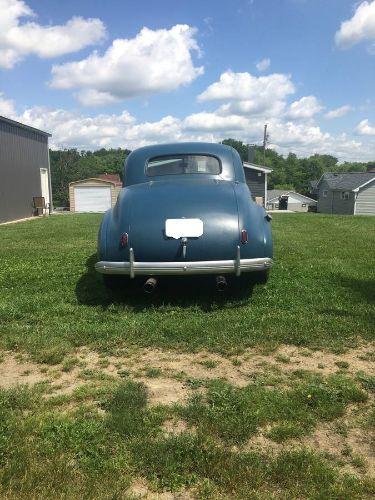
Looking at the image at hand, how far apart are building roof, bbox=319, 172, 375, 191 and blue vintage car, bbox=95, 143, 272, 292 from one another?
43089 millimetres

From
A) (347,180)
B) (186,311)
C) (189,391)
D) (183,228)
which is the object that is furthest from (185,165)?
(347,180)

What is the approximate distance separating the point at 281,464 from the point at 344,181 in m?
49.1

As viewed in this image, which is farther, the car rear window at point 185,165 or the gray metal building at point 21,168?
the gray metal building at point 21,168

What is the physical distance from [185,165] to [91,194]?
115ft

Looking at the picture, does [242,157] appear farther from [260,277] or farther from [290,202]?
[260,277]

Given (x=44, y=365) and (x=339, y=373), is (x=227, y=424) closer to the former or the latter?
(x=339, y=373)

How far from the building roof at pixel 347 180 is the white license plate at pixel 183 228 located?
1715 inches

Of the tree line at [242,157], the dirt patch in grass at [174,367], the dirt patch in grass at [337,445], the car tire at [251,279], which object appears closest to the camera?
the dirt patch in grass at [337,445]

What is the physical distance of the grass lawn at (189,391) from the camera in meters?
2.21

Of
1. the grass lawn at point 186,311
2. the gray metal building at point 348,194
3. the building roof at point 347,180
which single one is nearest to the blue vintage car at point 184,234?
the grass lawn at point 186,311

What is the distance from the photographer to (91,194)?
39.7m

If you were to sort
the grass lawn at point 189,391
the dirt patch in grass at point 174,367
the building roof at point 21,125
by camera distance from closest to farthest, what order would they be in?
the grass lawn at point 189,391 < the dirt patch in grass at point 174,367 < the building roof at point 21,125

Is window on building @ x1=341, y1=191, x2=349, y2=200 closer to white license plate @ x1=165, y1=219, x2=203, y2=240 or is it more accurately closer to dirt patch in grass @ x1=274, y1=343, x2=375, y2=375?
white license plate @ x1=165, y1=219, x2=203, y2=240

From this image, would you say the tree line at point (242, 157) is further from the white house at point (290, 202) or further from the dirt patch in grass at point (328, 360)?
the dirt patch in grass at point (328, 360)
